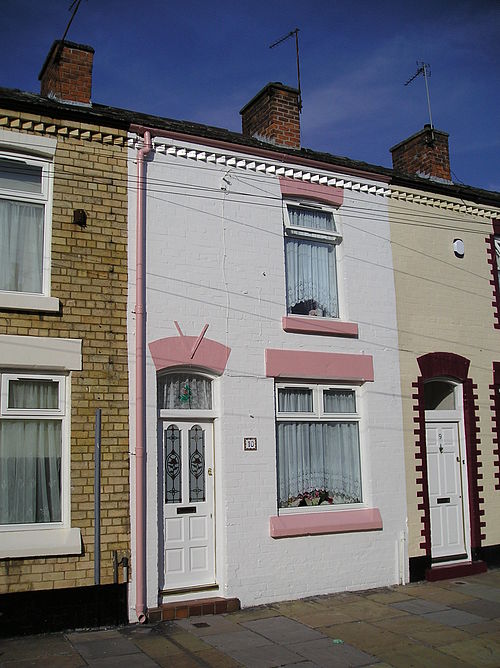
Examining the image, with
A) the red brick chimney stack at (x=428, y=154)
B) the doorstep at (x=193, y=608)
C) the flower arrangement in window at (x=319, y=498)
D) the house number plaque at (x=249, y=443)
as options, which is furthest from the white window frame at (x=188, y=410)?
A: the red brick chimney stack at (x=428, y=154)

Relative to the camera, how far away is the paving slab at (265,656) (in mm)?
6855

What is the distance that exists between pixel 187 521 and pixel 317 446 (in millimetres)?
2366

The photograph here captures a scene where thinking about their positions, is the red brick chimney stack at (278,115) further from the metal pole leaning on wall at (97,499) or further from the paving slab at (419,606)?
the paving slab at (419,606)

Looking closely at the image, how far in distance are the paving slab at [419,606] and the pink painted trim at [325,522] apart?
4.04 ft

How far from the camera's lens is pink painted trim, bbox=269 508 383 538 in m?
9.48

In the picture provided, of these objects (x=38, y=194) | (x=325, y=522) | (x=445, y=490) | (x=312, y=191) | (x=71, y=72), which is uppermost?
(x=71, y=72)

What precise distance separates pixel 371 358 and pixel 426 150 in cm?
493

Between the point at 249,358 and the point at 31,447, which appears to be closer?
the point at 31,447

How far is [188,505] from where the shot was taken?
30.0ft

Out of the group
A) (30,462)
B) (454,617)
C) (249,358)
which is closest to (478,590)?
(454,617)

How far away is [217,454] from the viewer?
9.42 meters

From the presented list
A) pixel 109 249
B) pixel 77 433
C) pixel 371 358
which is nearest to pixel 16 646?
pixel 77 433

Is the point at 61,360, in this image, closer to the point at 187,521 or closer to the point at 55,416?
the point at 55,416

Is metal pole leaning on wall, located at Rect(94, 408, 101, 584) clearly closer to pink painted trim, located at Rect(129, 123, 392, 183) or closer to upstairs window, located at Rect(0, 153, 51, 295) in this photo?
upstairs window, located at Rect(0, 153, 51, 295)
